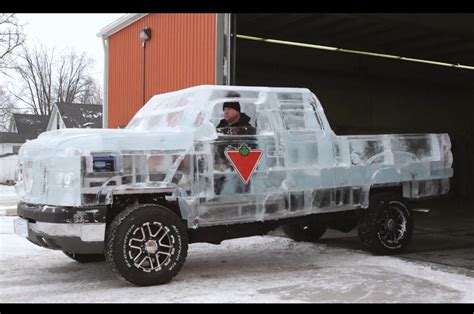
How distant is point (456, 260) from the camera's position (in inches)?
329

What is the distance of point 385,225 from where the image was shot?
862cm

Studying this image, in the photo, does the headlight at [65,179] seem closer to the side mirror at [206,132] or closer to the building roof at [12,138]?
the side mirror at [206,132]

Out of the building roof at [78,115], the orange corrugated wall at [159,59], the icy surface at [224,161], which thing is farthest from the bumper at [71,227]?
the building roof at [78,115]

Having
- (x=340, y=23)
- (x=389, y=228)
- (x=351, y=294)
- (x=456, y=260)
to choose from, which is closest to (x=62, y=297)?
(x=351, y=294)

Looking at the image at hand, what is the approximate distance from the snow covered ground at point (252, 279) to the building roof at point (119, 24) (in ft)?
23.4

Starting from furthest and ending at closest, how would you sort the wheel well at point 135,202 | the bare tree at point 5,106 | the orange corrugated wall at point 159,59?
1. the bare tree at point 5,106
2. the orange corrugated wall at point 159,59
3. the wheel well at point 135,202

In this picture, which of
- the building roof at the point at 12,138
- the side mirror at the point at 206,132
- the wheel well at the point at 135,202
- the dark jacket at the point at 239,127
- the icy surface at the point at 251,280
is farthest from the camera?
the building roof at the point at 12,138

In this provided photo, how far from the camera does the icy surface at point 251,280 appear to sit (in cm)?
614

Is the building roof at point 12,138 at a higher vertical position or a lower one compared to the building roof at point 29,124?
lower

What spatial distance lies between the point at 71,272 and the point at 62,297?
146cm

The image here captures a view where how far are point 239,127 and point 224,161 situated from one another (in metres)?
0.53

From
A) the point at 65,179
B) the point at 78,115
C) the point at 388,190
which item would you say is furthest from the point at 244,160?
the point at 78,115

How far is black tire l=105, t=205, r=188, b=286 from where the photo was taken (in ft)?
20.8

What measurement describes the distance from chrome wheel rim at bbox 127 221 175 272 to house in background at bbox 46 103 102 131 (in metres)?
46.2
